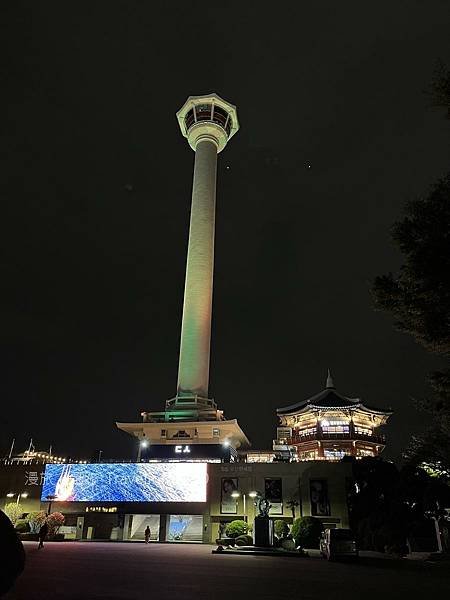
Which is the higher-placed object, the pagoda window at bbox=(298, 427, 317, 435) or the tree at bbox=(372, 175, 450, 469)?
the pagoda window at bbox=(298, 427, 317, 435)

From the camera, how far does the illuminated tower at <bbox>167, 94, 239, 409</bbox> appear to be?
51656 millimetres

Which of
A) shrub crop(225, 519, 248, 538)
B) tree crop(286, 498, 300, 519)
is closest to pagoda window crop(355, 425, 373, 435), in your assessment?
tree crop(286, 498, 300, 519)

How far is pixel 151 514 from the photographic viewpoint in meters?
39.2

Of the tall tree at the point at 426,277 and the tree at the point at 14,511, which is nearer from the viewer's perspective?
the tall tree at the point at 426,277

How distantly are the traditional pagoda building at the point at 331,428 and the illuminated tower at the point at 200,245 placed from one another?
35.5 feet

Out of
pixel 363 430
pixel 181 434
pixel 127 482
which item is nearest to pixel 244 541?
pixel 127 482

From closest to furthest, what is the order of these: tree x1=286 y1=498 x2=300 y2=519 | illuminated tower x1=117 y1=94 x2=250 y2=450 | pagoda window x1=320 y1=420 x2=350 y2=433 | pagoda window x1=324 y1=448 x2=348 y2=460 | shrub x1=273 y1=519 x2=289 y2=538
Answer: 1. shrub x1=273 y1=519 x2=289 y2=538
2. tree x1=286 y1=498 x2=300 y2=519
3. illuminated tower x1=117 y1=94 x2=250 y2=450
4. pagoda window x1=324 y1=448 x2=348 y2=460
5. pagoda window x1=320 y1=420 x2=350 y2=433

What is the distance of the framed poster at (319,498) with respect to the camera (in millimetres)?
37031

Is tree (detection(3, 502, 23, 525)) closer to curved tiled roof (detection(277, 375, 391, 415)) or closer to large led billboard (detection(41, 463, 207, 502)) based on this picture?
large led billboard (detection(41, 463, 207, 502))

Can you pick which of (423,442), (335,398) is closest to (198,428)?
(335,398)

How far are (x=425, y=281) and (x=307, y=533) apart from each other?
2536cm

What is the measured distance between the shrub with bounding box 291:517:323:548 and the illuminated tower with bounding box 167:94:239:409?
60.9 feet

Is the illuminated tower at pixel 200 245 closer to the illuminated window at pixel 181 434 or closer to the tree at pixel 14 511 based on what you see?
the illuminated window at pixel 181 434

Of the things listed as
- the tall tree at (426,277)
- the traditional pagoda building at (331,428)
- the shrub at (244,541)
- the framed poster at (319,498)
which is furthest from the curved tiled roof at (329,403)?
the tall tree at (426,277)
